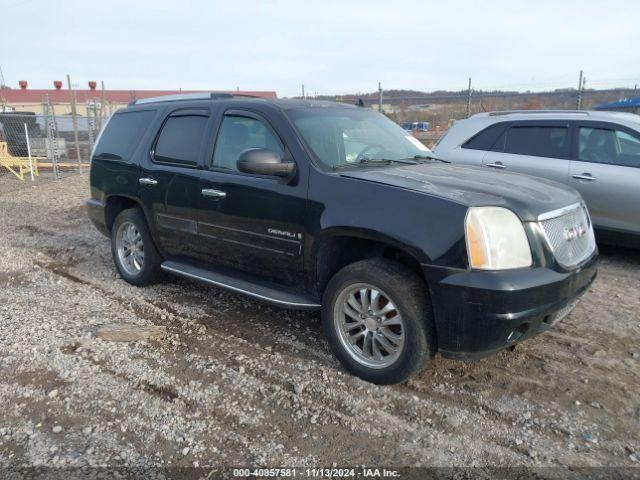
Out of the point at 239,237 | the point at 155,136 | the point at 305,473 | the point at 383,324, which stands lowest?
the point at 305,473

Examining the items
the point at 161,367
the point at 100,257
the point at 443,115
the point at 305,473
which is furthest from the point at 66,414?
the point at 443,115

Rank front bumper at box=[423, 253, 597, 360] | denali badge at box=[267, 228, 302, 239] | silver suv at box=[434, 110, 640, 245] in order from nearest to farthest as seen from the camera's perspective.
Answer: front bumper at box=[423, 253, 597, 360], denali badge at box=[267, 228, 302, 239], silver suv at box=[434, 110, 640, 245]

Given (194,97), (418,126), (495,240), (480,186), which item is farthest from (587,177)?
(418,126)

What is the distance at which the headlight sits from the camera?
2.96m

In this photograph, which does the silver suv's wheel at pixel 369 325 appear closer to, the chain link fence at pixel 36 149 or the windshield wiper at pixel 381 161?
the windshield wiper at pixel 381 161

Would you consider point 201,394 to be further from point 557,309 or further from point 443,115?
point 443,115

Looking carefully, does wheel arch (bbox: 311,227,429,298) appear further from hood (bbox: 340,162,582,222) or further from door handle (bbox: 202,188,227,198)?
door handle (bbox: 202,188,227,198)

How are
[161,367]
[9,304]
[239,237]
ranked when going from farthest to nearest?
[9,304], [239,237], [161,367]

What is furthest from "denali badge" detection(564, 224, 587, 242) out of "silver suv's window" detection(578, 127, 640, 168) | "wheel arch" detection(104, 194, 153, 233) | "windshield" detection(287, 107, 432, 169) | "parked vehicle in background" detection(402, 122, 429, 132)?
"parked vehicle in background" detection(402, 122, 429, 132)

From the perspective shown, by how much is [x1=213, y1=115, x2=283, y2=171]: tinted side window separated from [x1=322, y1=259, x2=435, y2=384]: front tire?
4.24ft

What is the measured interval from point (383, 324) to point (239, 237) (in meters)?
1.44

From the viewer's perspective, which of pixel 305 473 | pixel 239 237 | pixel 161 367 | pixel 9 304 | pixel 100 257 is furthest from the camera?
pixel 100 257

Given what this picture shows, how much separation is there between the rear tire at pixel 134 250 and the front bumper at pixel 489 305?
10.3ft

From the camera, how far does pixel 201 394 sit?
334cm
